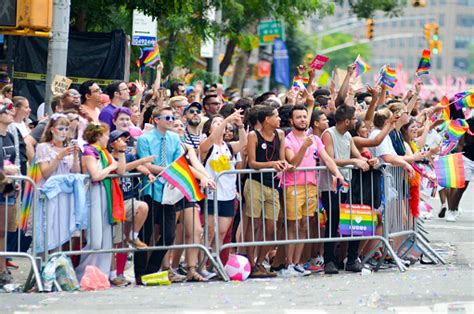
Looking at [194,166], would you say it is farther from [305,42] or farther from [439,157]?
[305,42]

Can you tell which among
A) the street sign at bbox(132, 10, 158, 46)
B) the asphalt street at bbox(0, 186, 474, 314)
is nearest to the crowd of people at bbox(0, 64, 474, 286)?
the asphalt street at bbox(0, 186, 474, 314)

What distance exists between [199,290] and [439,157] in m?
4.08

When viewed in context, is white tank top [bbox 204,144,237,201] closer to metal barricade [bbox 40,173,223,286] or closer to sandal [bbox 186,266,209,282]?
metal barricade [bbox 40,173,223,286]

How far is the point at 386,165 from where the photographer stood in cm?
1355

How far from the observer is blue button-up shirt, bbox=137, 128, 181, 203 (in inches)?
494

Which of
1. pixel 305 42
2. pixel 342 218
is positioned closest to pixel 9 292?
pixel 342 218

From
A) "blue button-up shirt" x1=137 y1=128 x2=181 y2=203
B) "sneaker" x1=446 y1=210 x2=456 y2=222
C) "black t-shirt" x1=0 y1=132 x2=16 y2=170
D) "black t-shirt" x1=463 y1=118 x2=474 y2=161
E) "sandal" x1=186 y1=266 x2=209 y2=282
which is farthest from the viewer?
"black t-shirt" x1=463 y1=118 x2=474 y2=161

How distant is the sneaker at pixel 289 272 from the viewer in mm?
13281

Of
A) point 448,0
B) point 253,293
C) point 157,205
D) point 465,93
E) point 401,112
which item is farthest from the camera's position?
point 448,0

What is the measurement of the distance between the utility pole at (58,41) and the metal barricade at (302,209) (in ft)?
10.2

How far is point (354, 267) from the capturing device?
1353cm

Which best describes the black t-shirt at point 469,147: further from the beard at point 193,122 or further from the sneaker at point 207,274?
the sneaker at point 207,274

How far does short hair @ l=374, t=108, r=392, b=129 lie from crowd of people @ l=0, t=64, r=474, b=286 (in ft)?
0.04

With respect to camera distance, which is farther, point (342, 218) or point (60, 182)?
point (342, 218)
